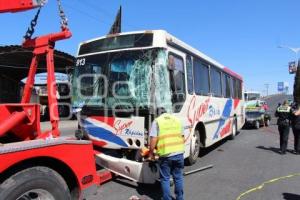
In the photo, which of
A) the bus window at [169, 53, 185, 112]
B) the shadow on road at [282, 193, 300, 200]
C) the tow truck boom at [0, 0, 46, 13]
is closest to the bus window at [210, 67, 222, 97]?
the bus window at [169, 53, 185, 112]

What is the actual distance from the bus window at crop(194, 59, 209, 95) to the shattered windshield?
2689 mm

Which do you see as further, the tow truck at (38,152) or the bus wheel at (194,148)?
the bus wheel at (194,148)

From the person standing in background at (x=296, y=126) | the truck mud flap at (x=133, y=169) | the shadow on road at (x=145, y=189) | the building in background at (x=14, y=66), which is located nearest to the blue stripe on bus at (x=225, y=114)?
the person standing in background at (x=296, y=126)

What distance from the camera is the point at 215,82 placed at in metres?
13.8

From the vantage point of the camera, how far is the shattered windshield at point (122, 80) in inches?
327

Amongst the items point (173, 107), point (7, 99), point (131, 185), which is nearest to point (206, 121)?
point (173, 107)

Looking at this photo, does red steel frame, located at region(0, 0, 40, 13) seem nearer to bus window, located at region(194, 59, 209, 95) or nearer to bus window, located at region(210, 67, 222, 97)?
bus window, located at region(194, 59, 209, 95)

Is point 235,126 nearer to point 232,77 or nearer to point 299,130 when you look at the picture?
point 232,77

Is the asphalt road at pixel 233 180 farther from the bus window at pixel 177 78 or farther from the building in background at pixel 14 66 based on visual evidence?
the building in background at pixel 14 66

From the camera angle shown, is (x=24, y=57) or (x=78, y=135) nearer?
(x=78, y=135)

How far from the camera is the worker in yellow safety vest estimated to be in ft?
22.7

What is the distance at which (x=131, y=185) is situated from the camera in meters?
8.51

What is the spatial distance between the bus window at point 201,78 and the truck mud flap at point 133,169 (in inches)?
140

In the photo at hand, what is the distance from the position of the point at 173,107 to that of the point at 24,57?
23.1m
